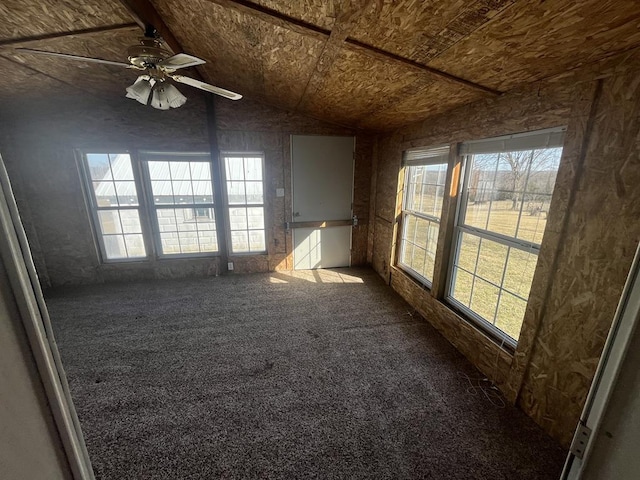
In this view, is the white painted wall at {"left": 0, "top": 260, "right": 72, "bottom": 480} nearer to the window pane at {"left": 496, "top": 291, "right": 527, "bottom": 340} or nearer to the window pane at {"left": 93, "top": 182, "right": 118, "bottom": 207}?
the window pane at {"left": 496, "top": 291, "right": 527, "bottom": 340}

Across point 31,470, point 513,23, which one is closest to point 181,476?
point 31,470

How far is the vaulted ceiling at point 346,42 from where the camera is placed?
119cm

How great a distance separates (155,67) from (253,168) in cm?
217

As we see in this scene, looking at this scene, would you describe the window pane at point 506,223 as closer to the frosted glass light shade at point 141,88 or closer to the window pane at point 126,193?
the frosted glass light shade at point 141,88

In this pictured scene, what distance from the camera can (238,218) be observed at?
4102mm

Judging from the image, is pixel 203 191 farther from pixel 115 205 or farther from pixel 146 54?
pixel 146 54

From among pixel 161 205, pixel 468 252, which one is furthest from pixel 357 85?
pixel 161 205

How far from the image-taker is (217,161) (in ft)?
12.4

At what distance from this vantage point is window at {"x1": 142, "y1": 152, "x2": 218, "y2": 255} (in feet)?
12.3

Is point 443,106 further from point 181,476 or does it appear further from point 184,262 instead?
→ point 184,262

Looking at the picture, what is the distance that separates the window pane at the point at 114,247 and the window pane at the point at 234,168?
186 centimetres

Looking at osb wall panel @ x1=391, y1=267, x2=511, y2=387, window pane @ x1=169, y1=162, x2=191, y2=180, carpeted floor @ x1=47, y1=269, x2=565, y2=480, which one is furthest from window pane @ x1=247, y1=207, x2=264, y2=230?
osb wall panel @ x1=391, y1=267, x2=511, y2=387

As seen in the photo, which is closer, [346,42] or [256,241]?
[346,42]

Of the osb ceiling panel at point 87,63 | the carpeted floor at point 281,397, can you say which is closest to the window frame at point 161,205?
the osb ceiling panel at point 87,63
